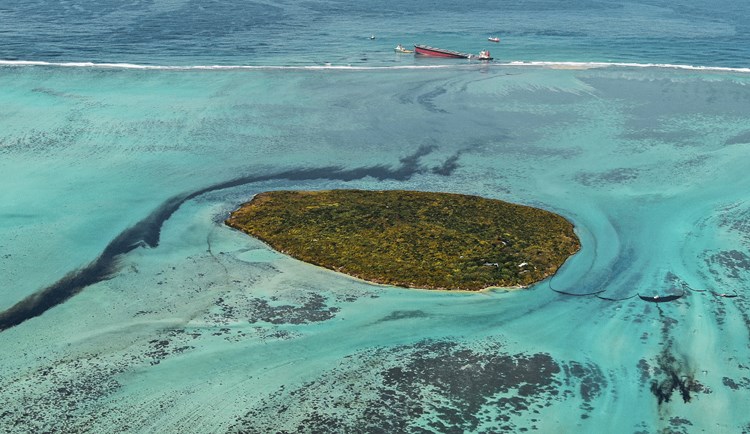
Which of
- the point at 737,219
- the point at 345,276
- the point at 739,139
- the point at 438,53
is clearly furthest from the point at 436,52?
the point at 345,276

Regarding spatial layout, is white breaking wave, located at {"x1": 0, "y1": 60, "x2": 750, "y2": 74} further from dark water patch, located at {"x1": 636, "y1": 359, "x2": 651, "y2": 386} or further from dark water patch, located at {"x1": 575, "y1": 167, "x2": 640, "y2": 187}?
dark water patch, located at {"x1": 636, "y1": 359, "x2": 651, "y2": 386}

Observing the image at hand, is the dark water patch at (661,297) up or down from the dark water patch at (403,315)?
up

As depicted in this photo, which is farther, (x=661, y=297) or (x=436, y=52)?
(x=436, y=52)

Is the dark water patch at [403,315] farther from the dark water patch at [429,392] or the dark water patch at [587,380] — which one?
the dark water patch at [587,380]

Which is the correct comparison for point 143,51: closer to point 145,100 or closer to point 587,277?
point 145,100

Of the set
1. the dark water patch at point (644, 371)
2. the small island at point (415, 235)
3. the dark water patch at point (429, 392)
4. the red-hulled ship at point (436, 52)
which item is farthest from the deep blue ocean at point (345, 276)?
the red-hulled ship at point (436, 52)

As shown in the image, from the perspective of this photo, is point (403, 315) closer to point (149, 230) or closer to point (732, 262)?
point (149, 230)
